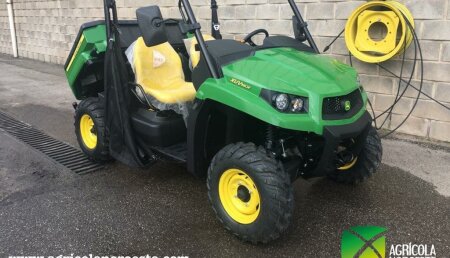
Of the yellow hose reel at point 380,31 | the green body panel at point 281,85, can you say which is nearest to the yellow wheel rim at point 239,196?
the green body panel at point 281,85

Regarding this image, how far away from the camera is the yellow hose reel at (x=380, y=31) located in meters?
4.24

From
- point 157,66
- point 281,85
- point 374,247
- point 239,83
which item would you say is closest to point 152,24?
point 239,83

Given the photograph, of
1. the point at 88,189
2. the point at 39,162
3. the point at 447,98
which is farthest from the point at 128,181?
the point at 447,98

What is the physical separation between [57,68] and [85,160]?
6.32 m

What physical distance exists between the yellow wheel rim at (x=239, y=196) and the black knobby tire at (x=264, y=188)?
6cm

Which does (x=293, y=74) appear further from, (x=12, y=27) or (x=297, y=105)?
(x=12, y=27)

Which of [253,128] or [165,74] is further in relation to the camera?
[165,74]

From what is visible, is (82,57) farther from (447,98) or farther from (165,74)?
(447,98)

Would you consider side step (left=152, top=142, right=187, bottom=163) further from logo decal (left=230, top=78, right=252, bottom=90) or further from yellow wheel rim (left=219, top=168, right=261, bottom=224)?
logo decal (left=230, top=78, right=252, bottom=90)

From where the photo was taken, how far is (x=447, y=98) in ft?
14.2

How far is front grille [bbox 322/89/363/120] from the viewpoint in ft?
8.24

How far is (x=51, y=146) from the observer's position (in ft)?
14.9

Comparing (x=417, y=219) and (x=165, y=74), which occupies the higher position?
(x=165, y=74)

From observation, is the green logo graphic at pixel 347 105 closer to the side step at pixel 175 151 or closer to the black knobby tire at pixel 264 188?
the black knobby tire at pixel 264 188
